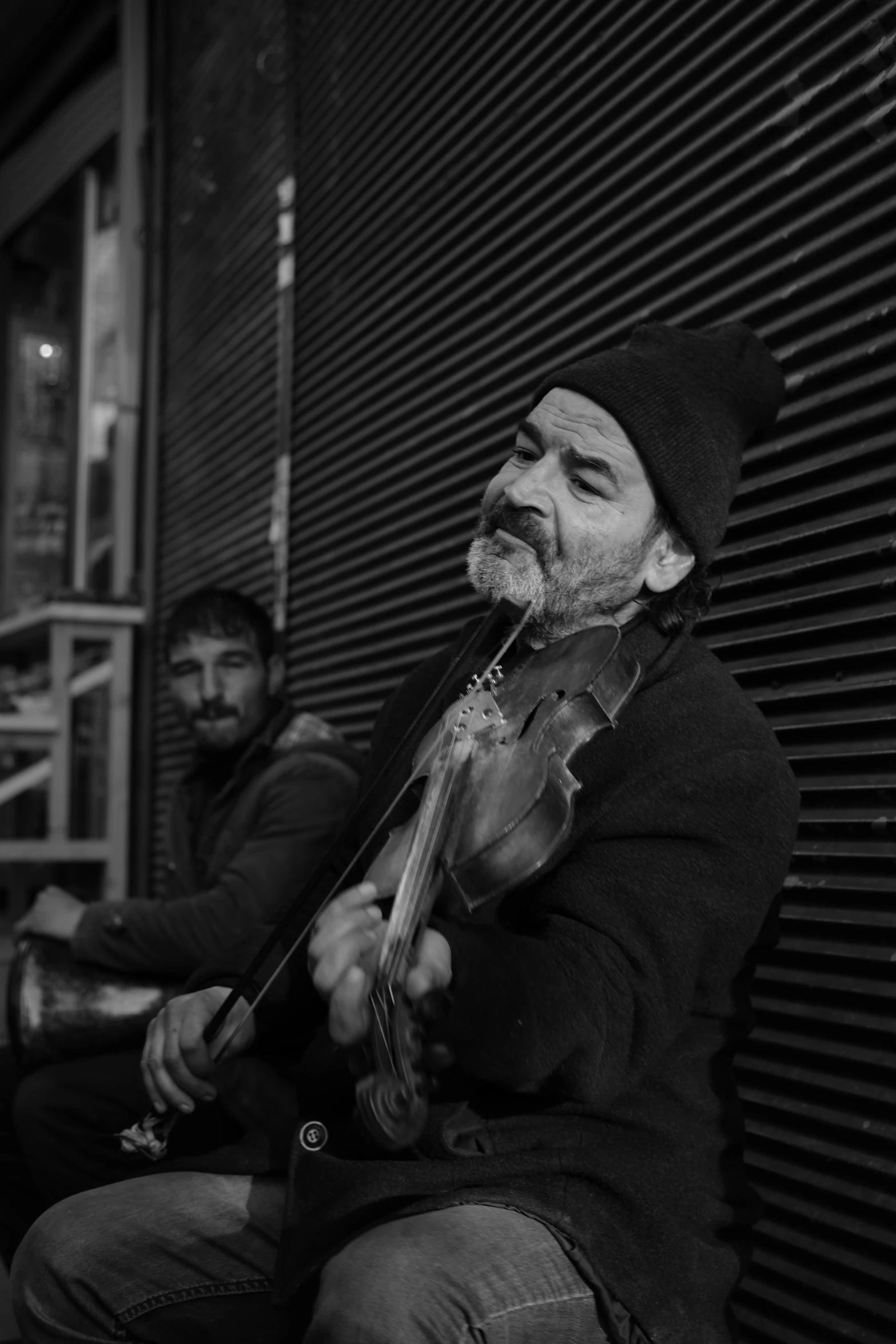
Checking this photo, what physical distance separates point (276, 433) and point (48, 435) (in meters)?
3.70

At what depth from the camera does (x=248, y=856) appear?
10.0 feet

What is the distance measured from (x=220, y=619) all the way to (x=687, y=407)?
1997 millimetres

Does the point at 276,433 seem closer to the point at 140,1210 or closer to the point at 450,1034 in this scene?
the point at 140,1210

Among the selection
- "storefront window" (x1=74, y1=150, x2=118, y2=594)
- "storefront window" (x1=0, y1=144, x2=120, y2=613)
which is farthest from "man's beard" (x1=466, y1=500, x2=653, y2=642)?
"storefront window" (x1=74, y1=150, x2=118, y2=594)

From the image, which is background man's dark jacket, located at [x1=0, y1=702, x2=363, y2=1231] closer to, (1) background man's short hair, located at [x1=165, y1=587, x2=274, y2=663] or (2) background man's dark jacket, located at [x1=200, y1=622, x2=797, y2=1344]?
(1) background man's short hair, located at [x1=165, y1=587, x2=274, y2=663]

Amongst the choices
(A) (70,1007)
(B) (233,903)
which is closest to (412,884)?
(B) (233,903)

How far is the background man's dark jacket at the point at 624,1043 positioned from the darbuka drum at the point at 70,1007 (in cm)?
134

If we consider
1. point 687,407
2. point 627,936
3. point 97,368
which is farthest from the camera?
point 97,368

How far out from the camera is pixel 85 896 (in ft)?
20.6

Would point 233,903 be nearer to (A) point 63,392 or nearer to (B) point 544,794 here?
(B) point 544,794

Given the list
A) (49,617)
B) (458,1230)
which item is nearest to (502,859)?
(458,1230)

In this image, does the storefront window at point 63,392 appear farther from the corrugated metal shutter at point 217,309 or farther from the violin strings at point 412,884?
the violin strings at point 412,884

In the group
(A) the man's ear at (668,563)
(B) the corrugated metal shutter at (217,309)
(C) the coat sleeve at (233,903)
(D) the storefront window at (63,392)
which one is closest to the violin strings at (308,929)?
(A) the man's ear at (668,563)

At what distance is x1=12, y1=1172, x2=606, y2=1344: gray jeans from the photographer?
144cm
